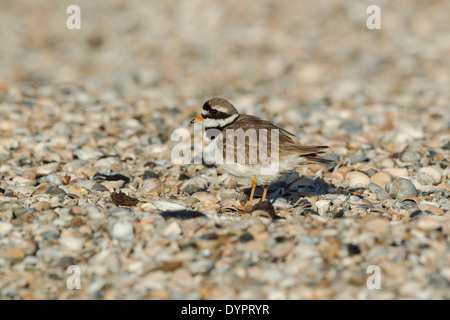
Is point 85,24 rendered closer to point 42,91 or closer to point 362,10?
point 42,91

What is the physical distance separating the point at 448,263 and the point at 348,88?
1018cm

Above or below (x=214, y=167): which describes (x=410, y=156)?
above

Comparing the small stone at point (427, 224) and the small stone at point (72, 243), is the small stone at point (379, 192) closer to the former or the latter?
the small stone at point (427, 224)

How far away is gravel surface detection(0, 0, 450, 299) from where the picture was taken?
5582mm

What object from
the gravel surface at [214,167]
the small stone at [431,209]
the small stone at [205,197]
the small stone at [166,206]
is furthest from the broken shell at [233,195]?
the small stone at [431,209]

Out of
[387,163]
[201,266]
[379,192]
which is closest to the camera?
[201,266]

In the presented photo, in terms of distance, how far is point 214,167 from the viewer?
31.4 feet

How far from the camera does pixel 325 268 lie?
18.1ft

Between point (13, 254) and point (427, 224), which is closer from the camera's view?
point (13, 254)

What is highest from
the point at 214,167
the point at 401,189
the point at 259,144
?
the point at 259,144

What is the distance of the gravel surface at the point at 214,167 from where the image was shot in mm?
5582

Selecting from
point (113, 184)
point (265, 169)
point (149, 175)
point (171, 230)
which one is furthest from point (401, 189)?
point (113, 184)

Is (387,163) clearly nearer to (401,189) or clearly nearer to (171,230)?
(401,189)

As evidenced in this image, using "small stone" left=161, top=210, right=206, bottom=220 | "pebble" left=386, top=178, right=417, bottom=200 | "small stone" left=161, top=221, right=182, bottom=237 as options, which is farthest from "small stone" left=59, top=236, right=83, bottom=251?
"pebble" left=386, top=178, right=417, bottom=200
